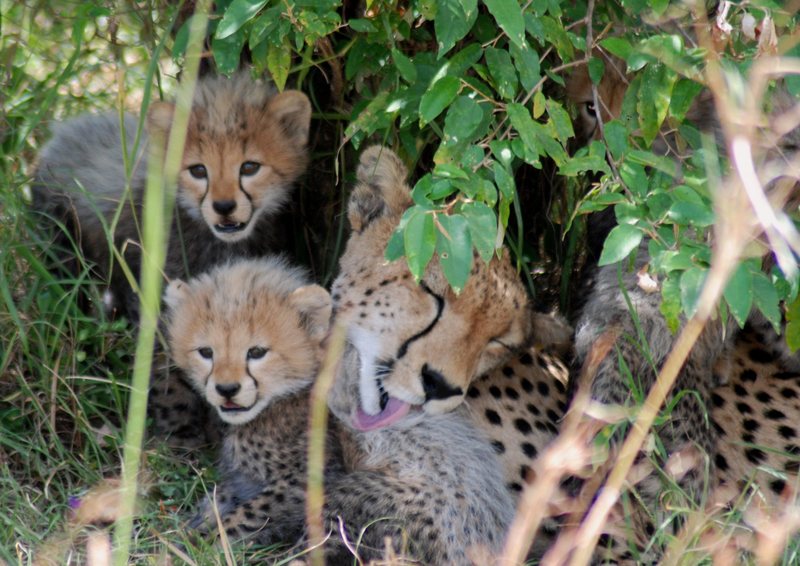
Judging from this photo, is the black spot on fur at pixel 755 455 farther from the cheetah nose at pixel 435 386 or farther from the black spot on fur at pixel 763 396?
the cheetah nose at pixel 435 386

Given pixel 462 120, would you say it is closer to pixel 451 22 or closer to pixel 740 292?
pixel 451 22

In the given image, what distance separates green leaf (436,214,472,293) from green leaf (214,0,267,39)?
0.75 m

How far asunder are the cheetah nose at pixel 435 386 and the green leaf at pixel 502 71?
2.39 feet

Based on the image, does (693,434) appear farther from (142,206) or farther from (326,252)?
(142,206)

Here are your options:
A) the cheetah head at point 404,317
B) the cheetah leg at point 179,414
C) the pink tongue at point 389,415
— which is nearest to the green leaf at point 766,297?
the cheetah head at point 404,317

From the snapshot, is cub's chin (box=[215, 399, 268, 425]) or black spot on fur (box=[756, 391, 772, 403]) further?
black spot on fur (box=[756, 391, 772, 403])

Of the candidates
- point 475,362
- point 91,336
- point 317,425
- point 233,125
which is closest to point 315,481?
point 317,425

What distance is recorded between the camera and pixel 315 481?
3.03 meters

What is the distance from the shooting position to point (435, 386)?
9.88 ft

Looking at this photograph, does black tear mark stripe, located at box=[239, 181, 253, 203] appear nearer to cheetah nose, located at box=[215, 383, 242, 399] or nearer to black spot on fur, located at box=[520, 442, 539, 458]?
cheetah nose, located at box=[215, 383, 242, 399]

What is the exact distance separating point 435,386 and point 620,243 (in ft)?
2.55

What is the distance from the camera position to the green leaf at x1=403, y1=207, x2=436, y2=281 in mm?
2439

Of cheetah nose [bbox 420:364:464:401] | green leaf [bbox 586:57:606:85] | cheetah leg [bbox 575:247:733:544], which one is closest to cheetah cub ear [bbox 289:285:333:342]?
cheetah nose [bbox 420:364:464:401]

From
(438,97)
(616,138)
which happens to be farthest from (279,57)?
(616,138)
